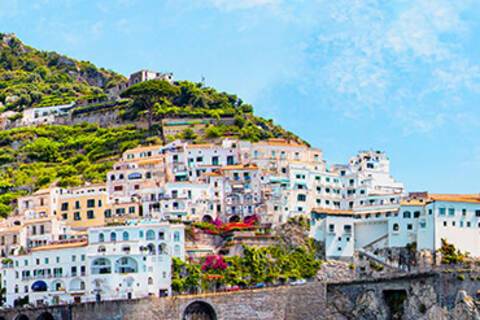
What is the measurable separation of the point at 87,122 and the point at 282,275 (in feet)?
141


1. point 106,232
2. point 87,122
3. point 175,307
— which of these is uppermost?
point 87,122

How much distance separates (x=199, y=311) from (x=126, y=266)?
6.02 metres

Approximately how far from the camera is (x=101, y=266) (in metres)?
77.2

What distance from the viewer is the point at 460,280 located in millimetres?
74375

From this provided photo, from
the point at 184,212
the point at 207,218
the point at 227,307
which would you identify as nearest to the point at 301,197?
the point at 207,218

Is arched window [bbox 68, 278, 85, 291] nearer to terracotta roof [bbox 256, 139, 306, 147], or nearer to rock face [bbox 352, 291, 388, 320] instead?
rock face [bbox 352, 291, 388, 320]

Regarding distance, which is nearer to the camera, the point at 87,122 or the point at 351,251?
the point at 351,251

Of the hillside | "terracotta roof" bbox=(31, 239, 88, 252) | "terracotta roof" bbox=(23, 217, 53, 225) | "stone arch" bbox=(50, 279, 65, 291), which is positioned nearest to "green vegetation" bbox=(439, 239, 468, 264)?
the hillside

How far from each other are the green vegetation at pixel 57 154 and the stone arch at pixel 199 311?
21.3 m

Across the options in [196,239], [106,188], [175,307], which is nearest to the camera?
[175,307]

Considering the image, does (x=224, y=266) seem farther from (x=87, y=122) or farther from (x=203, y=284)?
(x=87, y=122)

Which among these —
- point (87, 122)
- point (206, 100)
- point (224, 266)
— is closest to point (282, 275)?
point (224, 266)

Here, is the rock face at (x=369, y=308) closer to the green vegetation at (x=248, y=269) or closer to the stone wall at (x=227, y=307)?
the stone wall at (x=227, y=307)

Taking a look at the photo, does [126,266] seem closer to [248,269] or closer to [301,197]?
[248,269]
